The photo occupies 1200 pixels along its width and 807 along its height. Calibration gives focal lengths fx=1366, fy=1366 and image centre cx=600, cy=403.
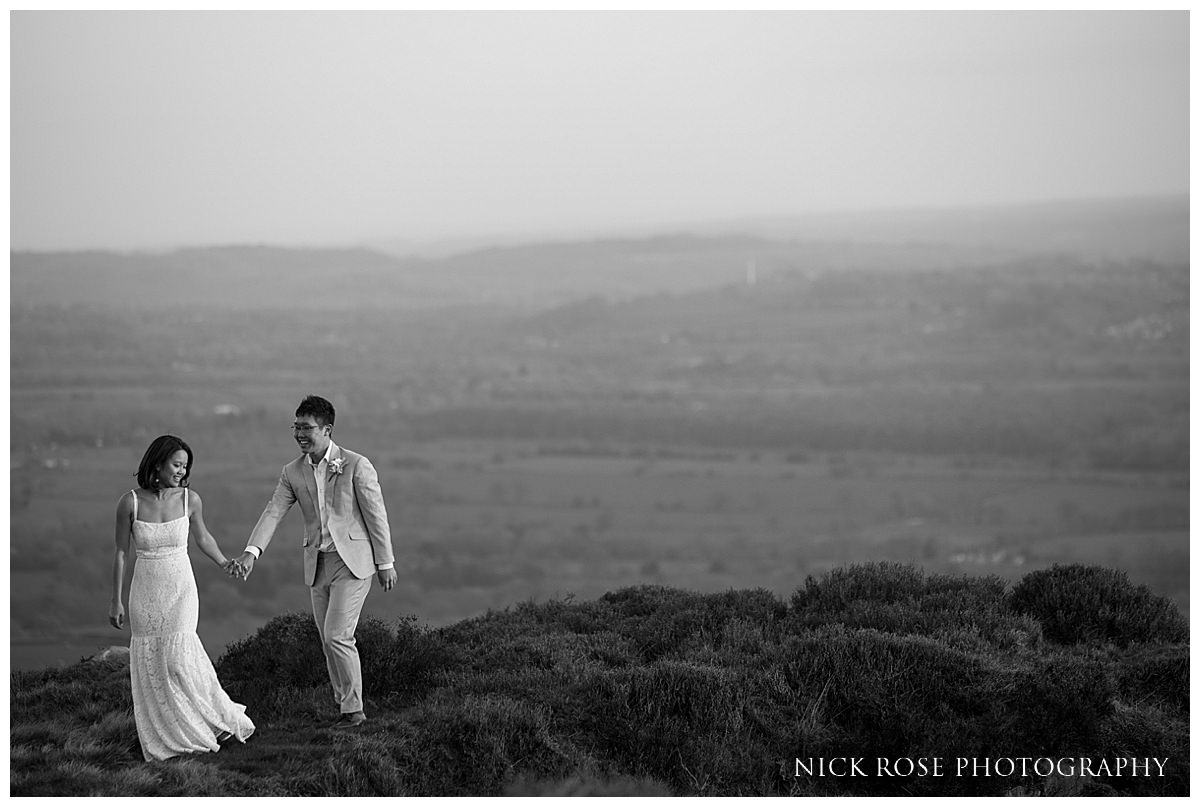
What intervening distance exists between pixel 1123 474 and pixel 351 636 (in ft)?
262

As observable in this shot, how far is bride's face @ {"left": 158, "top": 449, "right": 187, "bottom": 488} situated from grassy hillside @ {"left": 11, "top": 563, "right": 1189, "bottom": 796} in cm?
140

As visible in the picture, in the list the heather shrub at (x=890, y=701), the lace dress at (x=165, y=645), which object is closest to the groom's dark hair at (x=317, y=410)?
the lace dress at (x=165, y=645)

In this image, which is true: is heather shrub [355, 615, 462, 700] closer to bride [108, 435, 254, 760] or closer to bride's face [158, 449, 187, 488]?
bride [108, 435, 254, 760]

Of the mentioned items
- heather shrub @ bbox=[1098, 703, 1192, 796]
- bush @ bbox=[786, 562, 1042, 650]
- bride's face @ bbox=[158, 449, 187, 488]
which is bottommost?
heather shrub @ bbox=[1098, 703, 1192, 796]

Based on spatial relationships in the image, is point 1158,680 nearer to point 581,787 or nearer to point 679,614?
point 679,614

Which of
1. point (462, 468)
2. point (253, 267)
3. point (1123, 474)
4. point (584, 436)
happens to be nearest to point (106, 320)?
point (253, 267)

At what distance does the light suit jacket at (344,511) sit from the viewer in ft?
22.9

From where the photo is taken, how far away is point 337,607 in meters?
6.98

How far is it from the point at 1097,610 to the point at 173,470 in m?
6.71

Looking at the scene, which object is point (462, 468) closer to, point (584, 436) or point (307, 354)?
point (584, 436)

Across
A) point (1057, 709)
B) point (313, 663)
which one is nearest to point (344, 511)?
point (313, 663)

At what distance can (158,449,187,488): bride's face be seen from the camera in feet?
21.8

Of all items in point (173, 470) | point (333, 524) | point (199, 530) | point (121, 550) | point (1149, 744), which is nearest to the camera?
point (121, 550)

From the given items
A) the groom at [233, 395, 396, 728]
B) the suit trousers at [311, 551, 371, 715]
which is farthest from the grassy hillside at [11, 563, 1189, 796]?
the groom at [233, 395, 396, 728]
